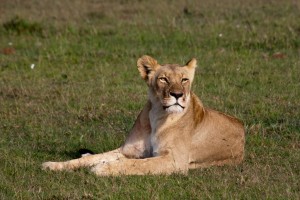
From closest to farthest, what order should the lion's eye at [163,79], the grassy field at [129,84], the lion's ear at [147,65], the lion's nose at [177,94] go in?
the grassy field at [129,84], the lion's nose at [177,94], the lion's eye at [163,79], the lion's ear at [147,65]

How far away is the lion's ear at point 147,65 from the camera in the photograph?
7.00m

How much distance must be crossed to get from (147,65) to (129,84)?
3696mm

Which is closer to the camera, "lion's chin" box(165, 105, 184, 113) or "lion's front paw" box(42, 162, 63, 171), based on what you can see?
"lion's chin" box(165, 105, 184, 113)

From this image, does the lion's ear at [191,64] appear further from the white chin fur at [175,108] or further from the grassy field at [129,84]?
the grassy field at [129,84]

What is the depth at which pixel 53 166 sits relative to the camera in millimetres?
6781

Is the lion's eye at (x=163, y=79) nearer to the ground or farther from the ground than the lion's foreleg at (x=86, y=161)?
farther from the ground

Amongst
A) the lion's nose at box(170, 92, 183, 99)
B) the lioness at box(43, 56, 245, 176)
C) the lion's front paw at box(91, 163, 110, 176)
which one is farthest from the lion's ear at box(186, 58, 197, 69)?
the lion's front paw at box(91, 163, 110, 176)

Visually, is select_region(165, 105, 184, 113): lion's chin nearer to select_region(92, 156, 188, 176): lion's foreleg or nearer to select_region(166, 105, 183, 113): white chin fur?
select_region(166, 105, 183, 113): white chin fur

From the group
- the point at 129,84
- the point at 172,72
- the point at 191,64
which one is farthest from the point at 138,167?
the point at 129,84

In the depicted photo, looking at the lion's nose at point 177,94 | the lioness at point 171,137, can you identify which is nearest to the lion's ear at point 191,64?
the lioness at point 171,137

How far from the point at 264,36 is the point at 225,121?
630 centimetres

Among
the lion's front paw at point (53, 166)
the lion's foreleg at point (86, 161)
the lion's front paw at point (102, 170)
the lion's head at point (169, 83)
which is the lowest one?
the lion's foreleg at point (86, 161)

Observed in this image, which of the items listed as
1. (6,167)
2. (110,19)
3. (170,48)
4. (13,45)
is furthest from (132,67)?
(6,167)

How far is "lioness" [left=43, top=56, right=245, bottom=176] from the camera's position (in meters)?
6.57
